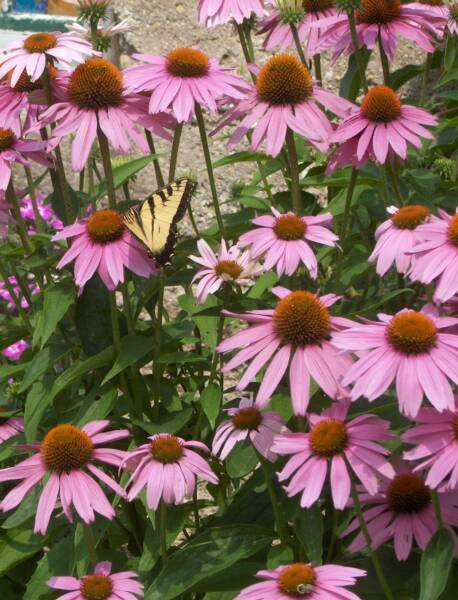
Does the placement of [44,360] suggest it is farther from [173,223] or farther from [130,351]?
[173,223]

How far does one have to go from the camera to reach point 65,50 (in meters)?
2.16

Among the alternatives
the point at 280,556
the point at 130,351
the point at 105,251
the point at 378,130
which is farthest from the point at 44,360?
the point at 378,130

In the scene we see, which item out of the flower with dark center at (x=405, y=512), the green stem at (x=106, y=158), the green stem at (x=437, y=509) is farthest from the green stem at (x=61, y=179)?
the green stem at (x=437, y=509)

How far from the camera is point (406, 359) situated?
4.93 feet

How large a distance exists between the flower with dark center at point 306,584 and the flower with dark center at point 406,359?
0.24 m

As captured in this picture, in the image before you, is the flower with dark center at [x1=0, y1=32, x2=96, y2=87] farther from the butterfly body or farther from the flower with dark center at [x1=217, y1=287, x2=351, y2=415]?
the flower with dark center at [x1=217, y1=287, x2=351, y2=415]

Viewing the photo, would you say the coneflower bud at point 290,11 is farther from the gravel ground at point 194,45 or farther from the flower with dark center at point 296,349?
the gravel ground at point 194,45

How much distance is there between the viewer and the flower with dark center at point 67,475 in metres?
1.71

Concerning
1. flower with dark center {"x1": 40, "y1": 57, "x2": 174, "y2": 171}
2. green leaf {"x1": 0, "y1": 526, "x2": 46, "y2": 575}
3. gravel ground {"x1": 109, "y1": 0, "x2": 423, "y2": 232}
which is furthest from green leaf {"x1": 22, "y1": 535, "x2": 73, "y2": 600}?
gravel ground {"x1": 109, "y1": 0, "x2": 423, "y2": 232}

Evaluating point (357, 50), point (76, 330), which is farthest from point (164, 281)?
point (357, 50)

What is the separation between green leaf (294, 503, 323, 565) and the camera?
171cm

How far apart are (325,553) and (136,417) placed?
431mm

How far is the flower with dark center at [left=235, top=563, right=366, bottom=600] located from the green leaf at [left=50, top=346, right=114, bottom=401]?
631 mm

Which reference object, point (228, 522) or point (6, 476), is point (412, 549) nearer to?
point (228, 522)
